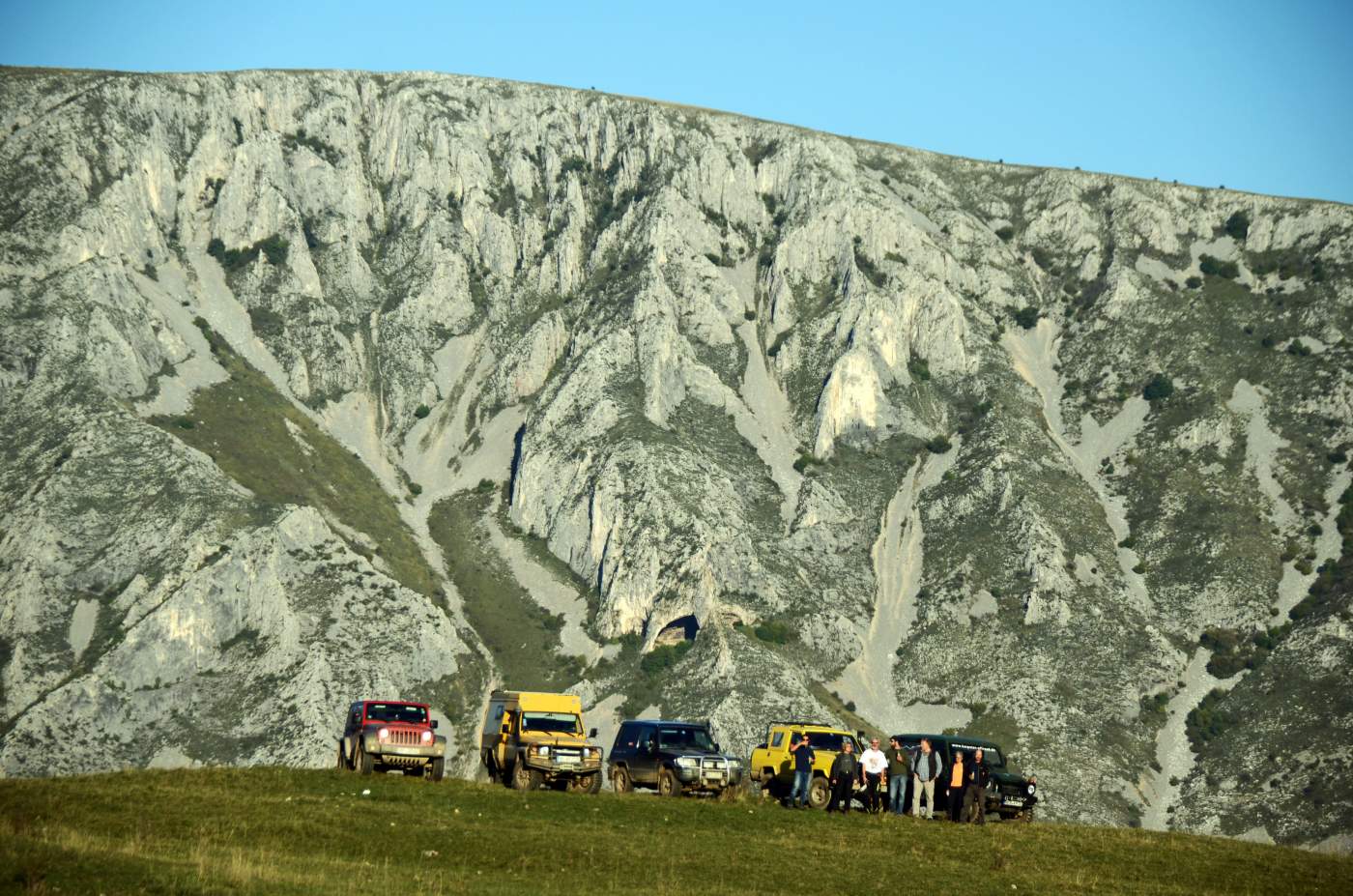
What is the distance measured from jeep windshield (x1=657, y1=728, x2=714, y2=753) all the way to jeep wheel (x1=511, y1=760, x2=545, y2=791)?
4258 mm

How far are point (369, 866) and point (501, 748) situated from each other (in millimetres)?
16637

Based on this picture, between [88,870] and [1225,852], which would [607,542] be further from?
[88,870]

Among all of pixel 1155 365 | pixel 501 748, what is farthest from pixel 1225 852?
pixel 1155 365

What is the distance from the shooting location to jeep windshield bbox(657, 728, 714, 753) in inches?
1908

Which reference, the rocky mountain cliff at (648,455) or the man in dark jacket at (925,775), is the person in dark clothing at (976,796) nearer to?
the man in dark jacket at (925,775)

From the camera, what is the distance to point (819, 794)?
47.2 metres

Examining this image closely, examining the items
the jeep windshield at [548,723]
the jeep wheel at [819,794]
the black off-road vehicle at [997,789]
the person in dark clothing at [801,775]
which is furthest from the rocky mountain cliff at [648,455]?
the person in dark clothing at [801,775]

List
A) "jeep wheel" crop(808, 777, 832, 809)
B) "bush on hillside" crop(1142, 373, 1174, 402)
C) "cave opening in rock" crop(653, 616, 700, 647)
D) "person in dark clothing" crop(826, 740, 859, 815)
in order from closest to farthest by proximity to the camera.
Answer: "person in dark clothing" crop(826, 740, 859, 815) < "jeep wheel" crop(808, 777, 832, 809) < "cave opening in rock" crop(653, 616, 700, 647) < "bush on hillside" crop(1142, 373, 1174, 402)

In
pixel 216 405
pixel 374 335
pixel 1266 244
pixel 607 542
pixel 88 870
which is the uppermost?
pixel 1266 244

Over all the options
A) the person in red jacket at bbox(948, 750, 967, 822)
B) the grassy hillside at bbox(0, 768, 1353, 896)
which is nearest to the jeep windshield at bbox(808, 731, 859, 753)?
the person in red jacket at bbox(948, 750, 967, 822)

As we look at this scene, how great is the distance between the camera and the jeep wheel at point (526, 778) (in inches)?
1818

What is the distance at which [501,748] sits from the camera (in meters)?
48.4

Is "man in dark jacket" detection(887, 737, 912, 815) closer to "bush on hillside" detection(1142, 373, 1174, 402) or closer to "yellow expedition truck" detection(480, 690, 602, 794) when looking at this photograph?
"yellow expedition truck" detection(480, 690, 602, 794)

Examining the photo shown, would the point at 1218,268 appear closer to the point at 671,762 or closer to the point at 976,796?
the point at 976,796
